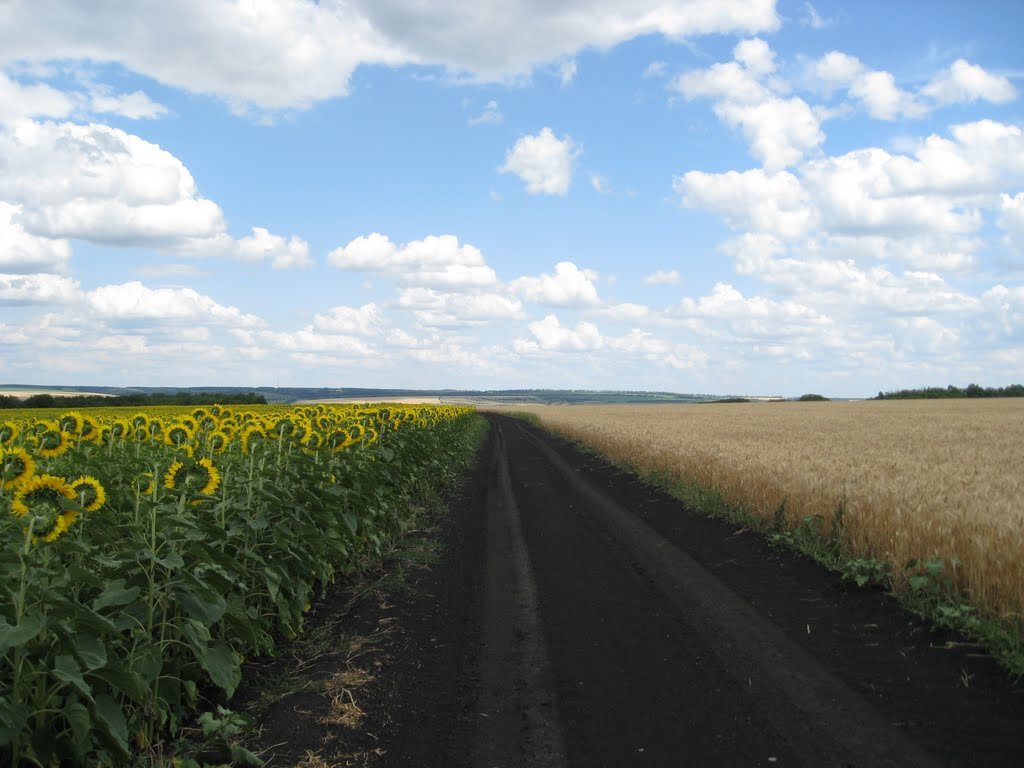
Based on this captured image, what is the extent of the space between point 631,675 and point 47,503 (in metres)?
4.38

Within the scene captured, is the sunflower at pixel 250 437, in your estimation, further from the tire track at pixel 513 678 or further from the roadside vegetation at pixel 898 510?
the roadside vegetation at pixel 898 510

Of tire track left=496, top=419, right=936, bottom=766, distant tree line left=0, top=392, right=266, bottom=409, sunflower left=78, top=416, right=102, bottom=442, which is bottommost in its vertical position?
tire track left=496, top=419, right=936, bottom=766

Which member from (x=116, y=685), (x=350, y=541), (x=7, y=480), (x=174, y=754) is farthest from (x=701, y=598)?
(x=7, y=480)

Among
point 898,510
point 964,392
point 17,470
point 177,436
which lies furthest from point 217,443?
point 964,392

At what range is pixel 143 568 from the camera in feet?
15.0

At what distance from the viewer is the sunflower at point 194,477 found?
17.9 ft

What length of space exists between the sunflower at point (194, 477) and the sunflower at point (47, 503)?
52.0 inches

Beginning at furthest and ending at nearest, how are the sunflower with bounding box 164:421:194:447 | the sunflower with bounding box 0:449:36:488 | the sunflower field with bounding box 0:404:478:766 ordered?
the sunflower with bounding box 164:421:194:447 < the sunflower with bounding box 0:449:36:488 < the sunflower field with bounding box 0:404:478:766

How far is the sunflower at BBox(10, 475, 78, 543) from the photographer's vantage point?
388cm

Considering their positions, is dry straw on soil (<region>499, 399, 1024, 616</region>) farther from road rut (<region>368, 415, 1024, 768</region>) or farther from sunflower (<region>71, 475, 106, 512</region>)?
sunflower (<region>71, 475, 106, 512</region>)

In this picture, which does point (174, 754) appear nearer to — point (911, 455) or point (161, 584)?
point (161, 584)

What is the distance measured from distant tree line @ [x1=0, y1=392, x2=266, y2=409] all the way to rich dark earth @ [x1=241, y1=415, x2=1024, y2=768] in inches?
1795

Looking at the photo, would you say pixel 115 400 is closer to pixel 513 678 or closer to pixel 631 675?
pixel 513 678

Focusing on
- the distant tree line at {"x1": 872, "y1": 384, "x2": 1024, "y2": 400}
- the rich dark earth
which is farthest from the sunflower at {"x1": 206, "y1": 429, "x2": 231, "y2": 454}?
the distant tree line at {"x1": 872, "y1": 384, "x2": 1024, "y2": 400}
